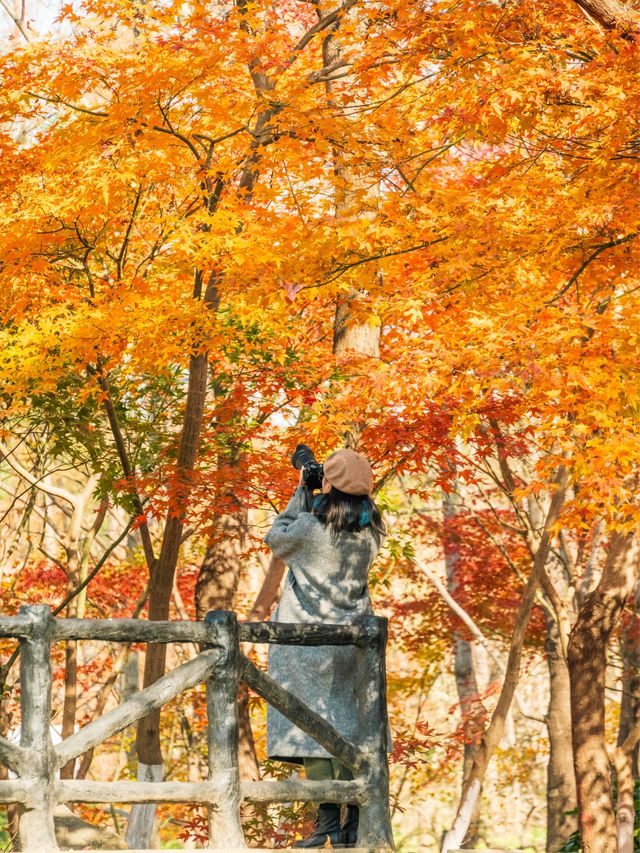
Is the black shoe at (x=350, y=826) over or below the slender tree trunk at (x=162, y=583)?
below

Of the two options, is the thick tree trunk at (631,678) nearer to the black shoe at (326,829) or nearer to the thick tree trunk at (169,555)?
the thick tree trunk at (169,555)

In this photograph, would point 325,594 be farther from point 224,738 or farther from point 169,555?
point 169,555

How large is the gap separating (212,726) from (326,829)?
40.6 inches

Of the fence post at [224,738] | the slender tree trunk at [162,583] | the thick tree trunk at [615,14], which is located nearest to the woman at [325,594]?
the fence post at [224,738]

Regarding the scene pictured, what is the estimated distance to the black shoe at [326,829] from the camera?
4.78 meters

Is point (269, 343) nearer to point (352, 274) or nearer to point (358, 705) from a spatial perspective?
point (352, 274)

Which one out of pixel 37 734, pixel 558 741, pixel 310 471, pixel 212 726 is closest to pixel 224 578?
pixel 558 741

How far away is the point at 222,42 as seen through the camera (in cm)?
874

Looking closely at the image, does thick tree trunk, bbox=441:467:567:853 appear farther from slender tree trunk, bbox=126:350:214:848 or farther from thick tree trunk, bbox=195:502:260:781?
slender tree trunk, bbox=126:350:214:848

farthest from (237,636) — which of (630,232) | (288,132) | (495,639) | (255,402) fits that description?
(495,639)

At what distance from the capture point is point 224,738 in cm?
415

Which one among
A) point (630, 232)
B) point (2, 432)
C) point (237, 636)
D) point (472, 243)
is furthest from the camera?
point (2, 432)

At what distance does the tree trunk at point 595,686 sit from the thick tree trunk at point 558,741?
367cm

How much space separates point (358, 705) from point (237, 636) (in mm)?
895
